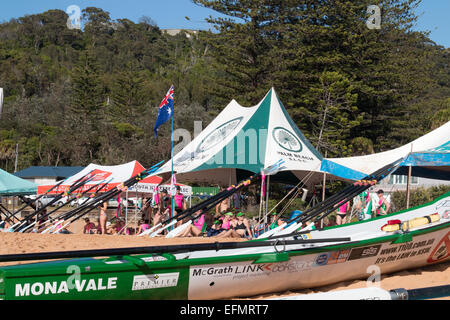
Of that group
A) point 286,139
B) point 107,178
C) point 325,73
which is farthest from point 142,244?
point 325,73

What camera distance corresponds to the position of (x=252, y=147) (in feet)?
38.0

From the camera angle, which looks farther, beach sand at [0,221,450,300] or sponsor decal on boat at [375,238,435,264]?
sponsor decal on boat at [375,238,435,264]

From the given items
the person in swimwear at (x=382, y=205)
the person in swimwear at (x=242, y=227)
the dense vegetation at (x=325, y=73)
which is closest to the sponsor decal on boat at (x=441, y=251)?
the person in swimwear at (x=242, y=227)

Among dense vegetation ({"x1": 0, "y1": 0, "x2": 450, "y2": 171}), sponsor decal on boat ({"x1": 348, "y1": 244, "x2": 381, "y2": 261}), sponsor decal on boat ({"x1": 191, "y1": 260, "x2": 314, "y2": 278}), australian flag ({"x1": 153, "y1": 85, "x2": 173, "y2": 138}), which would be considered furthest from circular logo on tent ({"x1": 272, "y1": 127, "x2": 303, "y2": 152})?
dense vegetation ({"x1": 0, "y1": 0, "x2": 450, "y2": 171})

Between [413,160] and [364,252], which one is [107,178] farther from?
[364,252]

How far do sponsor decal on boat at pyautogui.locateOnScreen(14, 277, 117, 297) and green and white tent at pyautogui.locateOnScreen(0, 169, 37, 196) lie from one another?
10.3 m

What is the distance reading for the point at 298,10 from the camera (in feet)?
90.3

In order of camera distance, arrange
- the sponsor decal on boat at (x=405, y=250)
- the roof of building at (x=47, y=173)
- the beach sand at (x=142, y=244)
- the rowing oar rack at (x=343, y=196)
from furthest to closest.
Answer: the roof of building at (x=47, y=173) → the rowing oar rack at (x=343, y=196) → the sponsor decal on boat at (x=405, y=250) → the beach sand at (x=142, y=244)

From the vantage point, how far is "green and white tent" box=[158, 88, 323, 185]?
11.3 m

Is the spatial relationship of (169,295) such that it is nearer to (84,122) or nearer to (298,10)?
(298,10)

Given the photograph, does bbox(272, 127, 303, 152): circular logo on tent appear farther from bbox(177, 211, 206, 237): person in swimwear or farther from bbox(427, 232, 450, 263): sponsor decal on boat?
bbox(427, 232, 450, 263): sponsor decal on boat

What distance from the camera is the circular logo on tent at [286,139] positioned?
11.7 m

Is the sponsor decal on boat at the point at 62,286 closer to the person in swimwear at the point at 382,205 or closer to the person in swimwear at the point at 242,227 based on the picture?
the person in swimwear at the point at 242,227
